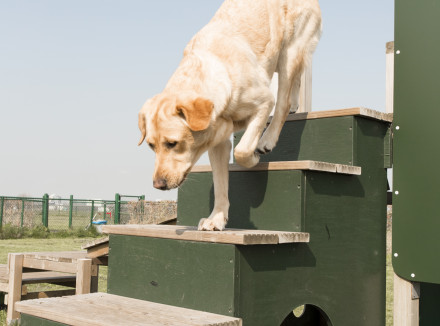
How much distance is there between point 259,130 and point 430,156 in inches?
44.9

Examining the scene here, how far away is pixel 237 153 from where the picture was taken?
3.18 meters

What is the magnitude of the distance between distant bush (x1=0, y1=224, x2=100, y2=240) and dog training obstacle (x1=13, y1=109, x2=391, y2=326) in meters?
13.3

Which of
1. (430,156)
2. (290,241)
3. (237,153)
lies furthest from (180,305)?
(430,156)

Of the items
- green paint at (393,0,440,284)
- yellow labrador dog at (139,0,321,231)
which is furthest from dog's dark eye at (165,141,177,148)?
green paint at (393,0,440,284)

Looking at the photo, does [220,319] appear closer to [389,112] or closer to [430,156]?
[430,156]

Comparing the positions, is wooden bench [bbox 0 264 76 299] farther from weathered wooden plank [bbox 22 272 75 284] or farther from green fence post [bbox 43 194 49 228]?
green fence post [bbox 43 194 49 228]

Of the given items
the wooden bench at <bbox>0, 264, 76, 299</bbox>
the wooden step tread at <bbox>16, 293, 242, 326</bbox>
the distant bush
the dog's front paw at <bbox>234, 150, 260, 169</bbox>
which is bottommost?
the distant bush

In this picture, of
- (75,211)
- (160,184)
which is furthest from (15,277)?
(75,211)

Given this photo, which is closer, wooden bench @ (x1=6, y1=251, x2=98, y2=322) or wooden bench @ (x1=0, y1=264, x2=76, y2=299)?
wooden bench @ (x1=6, y1=251, x2=98, y2=322)

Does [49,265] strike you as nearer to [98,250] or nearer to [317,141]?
[98,250]

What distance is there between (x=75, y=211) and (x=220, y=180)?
60.3ft

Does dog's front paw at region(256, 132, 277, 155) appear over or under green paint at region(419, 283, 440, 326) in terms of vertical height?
over

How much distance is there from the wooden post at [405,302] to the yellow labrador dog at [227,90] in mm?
1282

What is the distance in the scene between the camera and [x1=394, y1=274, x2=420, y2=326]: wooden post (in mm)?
3598
